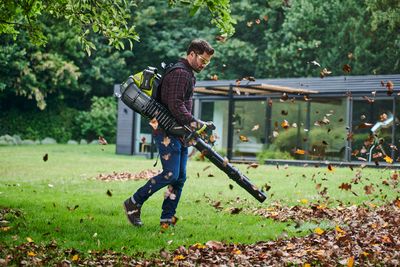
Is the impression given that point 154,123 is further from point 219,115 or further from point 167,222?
point 219,115

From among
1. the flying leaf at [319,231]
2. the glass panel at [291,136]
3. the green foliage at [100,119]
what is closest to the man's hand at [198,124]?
the flying leaf at [319,231]

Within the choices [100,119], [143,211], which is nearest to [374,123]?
[143,211]

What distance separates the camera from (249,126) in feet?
88.5

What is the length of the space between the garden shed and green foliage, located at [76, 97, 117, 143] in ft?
40.6

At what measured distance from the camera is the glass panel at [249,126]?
26.7 meters

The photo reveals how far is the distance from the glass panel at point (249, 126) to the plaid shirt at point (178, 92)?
19.6 meters

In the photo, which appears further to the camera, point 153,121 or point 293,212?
point 293,212

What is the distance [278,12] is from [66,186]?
30.5m

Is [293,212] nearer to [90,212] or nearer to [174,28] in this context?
[90,212]

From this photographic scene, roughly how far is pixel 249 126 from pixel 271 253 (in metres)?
20.9

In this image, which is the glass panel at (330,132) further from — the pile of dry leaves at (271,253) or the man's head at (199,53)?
the man's head at (199,53)

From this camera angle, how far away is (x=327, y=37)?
121ft

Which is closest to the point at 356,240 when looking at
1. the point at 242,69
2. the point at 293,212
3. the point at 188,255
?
the point at 188,255

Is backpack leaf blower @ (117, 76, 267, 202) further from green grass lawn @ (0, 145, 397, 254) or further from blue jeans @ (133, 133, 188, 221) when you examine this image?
green grass lawn @ (0, 145, 397, 254)
